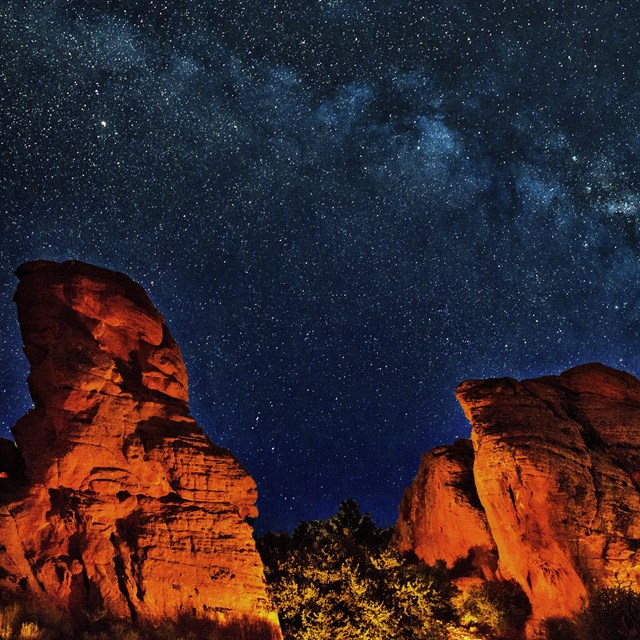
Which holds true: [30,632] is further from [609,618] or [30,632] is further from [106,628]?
[609,618]

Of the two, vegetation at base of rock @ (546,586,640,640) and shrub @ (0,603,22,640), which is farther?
vegetation at base of rock @ (546,586,640,640)

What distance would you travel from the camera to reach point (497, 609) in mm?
28750

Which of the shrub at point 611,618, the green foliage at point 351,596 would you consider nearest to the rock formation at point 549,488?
the shrub at point 611,618

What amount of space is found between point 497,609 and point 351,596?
9.94 metres

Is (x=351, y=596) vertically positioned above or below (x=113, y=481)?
below

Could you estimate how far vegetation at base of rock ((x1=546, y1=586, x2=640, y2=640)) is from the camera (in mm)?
22438

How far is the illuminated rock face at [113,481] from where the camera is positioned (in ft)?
60.4

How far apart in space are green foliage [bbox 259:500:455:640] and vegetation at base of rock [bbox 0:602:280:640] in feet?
6.76

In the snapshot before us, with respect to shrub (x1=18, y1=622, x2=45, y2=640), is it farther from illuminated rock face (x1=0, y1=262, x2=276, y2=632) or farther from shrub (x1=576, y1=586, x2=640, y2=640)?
shrub (x1=576, y1=586, x2=640, y2=640)

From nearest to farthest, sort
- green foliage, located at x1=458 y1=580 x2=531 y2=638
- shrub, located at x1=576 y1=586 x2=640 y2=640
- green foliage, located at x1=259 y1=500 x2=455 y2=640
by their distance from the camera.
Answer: shrub, located at x1=576 y1=586 x2=640 y2=640 → green foliage, located at x1=259 y1=500 x2=455 y2=640 → green foliage, located at x1=458 y1=580 x2=531 y2=638

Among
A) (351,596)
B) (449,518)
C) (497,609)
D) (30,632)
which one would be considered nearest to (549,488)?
(497,609)

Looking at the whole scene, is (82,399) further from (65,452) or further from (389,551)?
(389,551)

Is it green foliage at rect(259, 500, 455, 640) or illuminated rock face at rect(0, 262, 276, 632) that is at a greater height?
illuminated rock face at rect(0, 262, 276, 632)

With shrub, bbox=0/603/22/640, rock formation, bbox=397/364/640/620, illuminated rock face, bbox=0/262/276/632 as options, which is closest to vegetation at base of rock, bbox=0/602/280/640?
shrub, bbox=0/603/22/640
